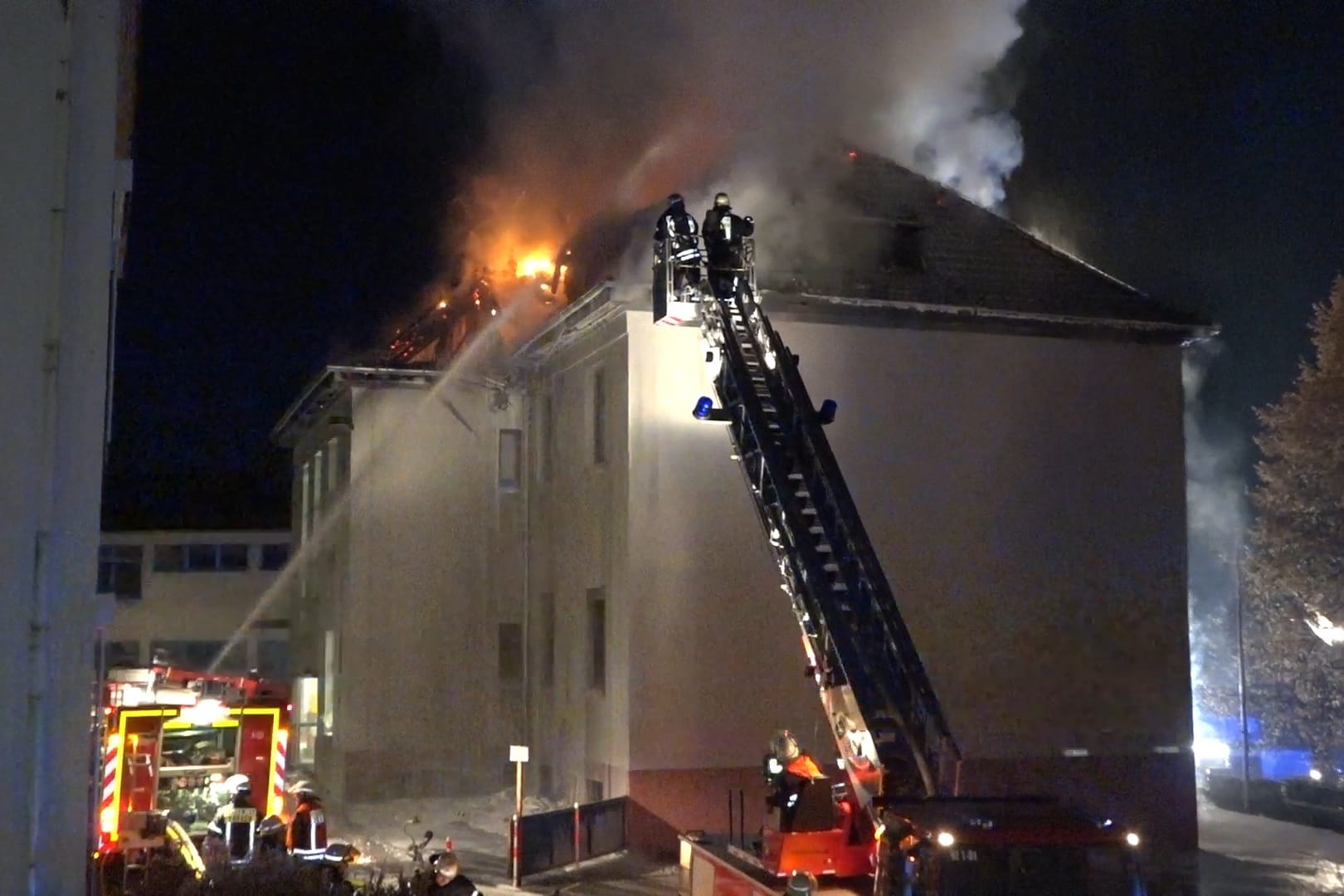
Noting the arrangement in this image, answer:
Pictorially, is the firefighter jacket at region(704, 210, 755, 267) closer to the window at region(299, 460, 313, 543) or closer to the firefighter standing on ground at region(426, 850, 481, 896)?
the firefighter standing on ground at region(426, 850, 481, 896)

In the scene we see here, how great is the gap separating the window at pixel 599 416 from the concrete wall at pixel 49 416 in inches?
508

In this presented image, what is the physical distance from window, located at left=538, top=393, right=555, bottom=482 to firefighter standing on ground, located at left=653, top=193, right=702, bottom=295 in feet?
20.1

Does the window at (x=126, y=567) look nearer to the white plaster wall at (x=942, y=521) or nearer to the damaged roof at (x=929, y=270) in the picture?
the damaged roof at (x=929, y=270)

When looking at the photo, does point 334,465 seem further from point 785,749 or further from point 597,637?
point 785,749

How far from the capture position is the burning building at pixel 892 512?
49.9 ft

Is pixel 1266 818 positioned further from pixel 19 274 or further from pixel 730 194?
pixel 19 274

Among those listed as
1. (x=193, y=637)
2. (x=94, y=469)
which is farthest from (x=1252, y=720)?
(x=94, y=469)

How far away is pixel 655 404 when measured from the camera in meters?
15.6

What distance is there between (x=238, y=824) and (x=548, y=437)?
32.0 ft

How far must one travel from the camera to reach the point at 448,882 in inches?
276

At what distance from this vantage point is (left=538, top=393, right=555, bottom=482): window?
1917 centimetres

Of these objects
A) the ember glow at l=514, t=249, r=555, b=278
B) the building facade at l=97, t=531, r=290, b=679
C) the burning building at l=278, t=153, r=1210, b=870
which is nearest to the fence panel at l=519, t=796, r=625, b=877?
the burning building at l=278, t=153, r=1210, b=870

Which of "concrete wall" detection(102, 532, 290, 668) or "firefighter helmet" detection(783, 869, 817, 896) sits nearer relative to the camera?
"firefighter helmet" detection(783, 869, 817, 896)

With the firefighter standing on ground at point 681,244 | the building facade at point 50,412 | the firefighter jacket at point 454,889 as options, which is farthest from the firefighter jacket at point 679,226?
the building facade at point 50,412
